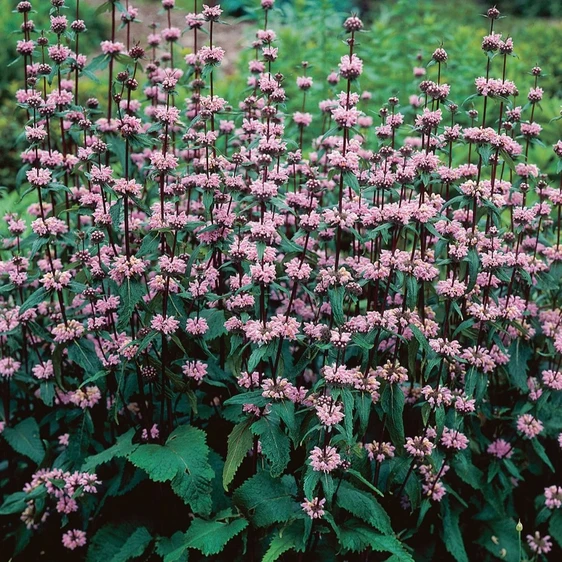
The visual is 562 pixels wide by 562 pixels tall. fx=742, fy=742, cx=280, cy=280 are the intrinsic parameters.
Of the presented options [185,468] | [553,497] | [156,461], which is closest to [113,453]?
[156,461]

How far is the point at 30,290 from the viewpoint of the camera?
3490mm

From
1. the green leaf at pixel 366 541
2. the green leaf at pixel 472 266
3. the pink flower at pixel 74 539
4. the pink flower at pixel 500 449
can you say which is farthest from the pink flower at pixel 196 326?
the pink flower at pixel 500 449

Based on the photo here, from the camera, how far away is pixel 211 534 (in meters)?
2.69

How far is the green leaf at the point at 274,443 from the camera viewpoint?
255cm

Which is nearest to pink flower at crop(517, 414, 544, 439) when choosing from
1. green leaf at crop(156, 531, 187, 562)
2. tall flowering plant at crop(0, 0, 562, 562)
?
tall flowering plant at crop(0, 0, 562, 562)

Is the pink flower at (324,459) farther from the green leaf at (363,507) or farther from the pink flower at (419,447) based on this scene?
the pink flower at (419,447)

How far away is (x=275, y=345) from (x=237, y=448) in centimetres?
41

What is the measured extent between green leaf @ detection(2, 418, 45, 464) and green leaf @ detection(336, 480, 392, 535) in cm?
136

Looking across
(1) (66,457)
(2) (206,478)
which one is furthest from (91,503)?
(2) (206,478)

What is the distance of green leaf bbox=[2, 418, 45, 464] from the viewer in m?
3.19

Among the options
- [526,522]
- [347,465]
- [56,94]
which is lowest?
[526,522]

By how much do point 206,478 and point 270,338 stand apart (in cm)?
66

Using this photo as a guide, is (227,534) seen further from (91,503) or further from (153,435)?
(91,503)

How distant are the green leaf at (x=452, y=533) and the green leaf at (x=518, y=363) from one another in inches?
22.7
